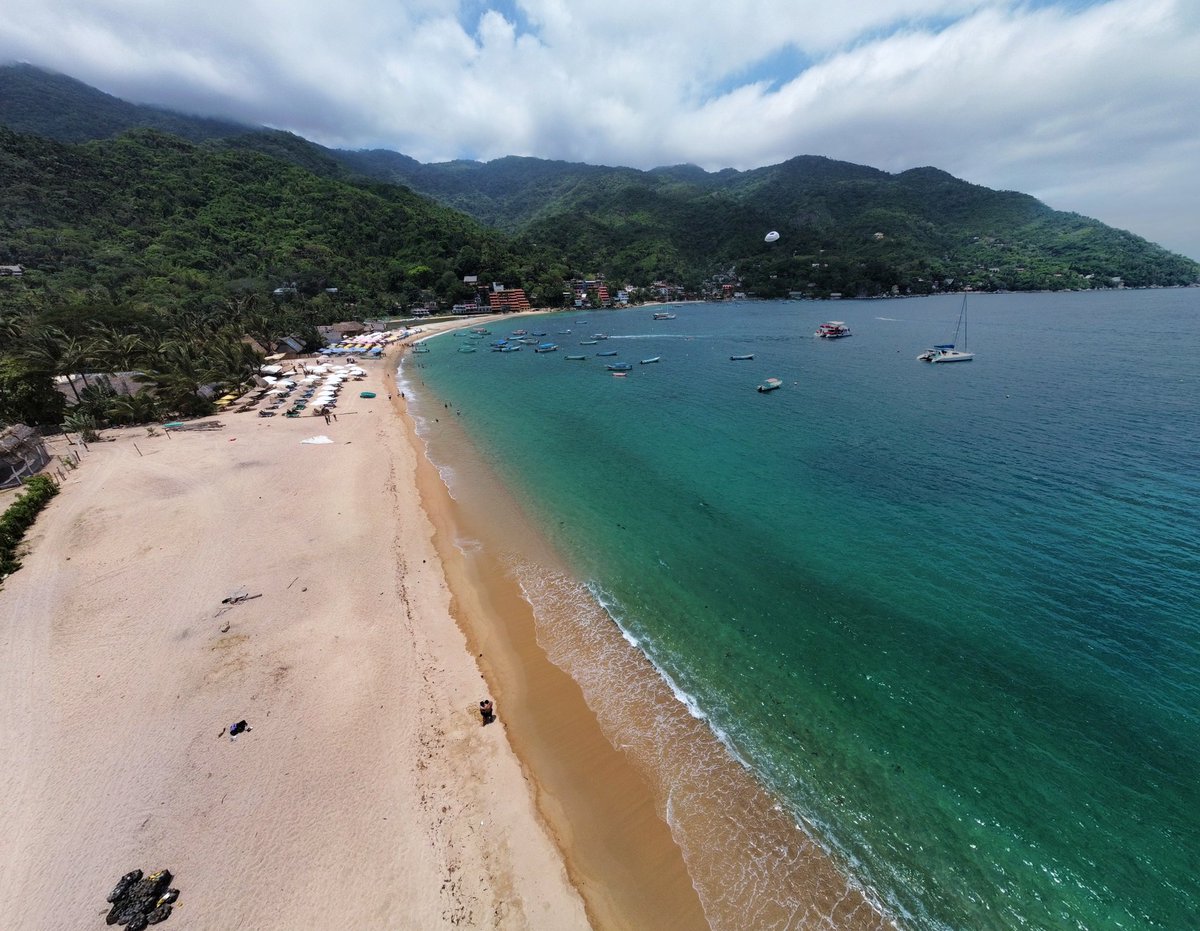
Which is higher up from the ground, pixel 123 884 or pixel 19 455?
pixel 19 455

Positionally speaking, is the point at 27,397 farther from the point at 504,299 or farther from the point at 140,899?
the point at 504,299

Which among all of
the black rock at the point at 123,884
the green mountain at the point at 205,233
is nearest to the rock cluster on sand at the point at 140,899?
the black rock at the point at 123,884

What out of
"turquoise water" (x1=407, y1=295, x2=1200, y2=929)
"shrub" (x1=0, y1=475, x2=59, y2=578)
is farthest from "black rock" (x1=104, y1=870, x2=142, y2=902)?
"shrub" (x1=0, y1=475, x2=59, y2=578)

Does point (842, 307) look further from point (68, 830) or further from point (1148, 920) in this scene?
point (68, 830)

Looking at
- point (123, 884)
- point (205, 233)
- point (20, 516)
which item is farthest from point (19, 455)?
point (205, 233)

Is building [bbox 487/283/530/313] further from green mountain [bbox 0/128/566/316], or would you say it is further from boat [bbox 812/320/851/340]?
boat [bbox 812/320/851/340]

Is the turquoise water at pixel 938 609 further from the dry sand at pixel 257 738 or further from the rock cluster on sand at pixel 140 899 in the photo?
the rock cluster on sand at pixel 140 899

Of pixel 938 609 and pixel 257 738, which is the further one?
pixel 938 609
